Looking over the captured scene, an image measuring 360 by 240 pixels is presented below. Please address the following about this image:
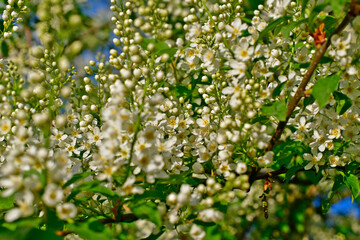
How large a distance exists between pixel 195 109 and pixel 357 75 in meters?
1.06

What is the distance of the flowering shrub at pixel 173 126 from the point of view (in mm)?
1552

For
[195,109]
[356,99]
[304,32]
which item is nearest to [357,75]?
[356,99]

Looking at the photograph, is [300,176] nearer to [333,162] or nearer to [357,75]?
[333,162]

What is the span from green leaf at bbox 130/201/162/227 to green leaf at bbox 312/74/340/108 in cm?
91

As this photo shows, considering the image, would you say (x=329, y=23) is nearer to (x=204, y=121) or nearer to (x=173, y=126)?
(x=204, y=121)

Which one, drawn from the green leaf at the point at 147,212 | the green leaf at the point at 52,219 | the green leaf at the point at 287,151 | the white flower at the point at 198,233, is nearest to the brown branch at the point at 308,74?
the green leaf at the point at 287,151

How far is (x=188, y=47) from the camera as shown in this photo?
2.46 m

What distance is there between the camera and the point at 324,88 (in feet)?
5.69

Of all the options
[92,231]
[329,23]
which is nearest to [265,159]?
[329,23]

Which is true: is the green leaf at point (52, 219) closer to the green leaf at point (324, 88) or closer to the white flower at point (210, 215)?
the white flower at point (210, 215)

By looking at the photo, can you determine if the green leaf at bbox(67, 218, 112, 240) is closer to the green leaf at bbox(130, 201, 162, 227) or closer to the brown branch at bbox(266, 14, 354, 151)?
the green leaf at bbox(130, 201, 162, 227)

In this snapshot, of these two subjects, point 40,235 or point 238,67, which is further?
point 238,67

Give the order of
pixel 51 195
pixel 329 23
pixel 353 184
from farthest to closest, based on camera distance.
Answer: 1. pixel 353 184
2. pixel 329 23
3. pixel 51 195

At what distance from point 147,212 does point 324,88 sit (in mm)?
1012
